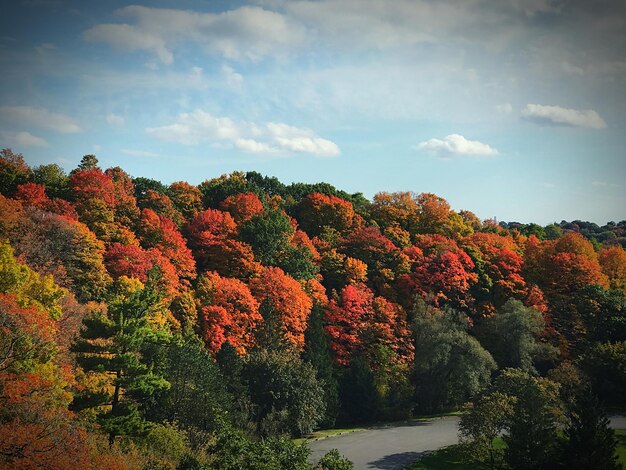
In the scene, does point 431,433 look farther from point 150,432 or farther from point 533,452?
point 150,432

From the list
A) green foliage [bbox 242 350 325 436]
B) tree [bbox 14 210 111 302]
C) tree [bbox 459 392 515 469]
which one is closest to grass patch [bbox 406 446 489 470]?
tree [bbox 459 392 515 469]

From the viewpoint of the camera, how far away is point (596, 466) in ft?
88.8

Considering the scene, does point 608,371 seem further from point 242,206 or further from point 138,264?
point 138,264

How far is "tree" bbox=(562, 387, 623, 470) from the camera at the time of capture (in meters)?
27.2

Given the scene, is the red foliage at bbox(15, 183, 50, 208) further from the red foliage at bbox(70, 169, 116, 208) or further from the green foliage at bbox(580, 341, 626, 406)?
the green foliage at bbox(580, 341, 626, 406)

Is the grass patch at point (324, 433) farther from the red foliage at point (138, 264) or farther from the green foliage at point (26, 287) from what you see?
the green foliage at point (26, 287)

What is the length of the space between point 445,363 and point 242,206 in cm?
2848

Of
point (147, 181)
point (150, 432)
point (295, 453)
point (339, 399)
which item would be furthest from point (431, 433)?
point (147, 181)

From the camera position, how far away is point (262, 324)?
156 feet

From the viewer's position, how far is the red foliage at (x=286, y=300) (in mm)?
48719

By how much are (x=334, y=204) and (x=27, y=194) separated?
3511 centimetres

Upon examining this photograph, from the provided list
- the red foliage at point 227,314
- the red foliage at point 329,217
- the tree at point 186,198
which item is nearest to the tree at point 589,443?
the red foliage at point 227,314

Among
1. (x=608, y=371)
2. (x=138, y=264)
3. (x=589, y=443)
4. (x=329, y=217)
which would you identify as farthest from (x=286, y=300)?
(x=608, y=371)

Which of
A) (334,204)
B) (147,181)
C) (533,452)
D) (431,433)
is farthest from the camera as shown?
(334,204)
